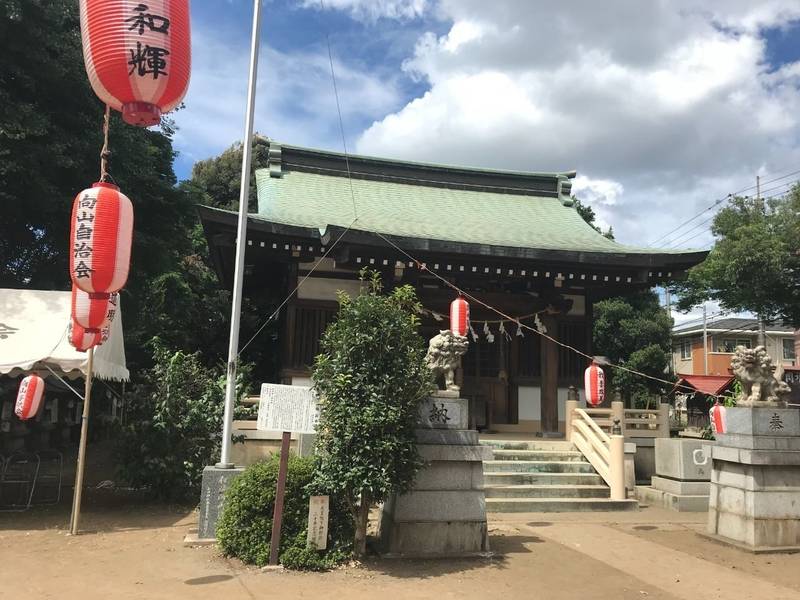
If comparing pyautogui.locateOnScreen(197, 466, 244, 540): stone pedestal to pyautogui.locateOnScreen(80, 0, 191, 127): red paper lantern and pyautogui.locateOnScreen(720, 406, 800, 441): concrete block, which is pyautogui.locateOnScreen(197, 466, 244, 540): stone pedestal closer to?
pyautogui.locateOnScreen(80, 0, 191, 127): red paper lantern

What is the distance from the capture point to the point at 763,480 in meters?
7.55

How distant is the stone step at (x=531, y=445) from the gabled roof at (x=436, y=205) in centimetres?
387

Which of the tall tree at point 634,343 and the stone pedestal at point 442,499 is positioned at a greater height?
the tall tree at point 634,343

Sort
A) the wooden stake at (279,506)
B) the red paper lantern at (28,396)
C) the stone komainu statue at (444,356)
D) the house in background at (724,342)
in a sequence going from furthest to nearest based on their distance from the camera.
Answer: the house in background at (724,342), the red paper lantern at (28,396), the stone komainu statue at (444,356), the wooden stake at (279,506)

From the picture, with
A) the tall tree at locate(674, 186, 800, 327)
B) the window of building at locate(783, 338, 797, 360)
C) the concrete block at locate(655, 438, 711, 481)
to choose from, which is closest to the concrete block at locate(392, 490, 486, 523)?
the concrete block at locate(655, 438, 711, 481)

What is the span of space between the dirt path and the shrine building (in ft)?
18.0

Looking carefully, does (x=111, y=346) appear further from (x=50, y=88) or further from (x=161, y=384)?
(x=50, y=88)

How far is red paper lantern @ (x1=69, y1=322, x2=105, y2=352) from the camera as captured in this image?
25.3 ft

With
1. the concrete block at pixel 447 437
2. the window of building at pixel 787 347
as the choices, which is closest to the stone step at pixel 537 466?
the concrete block at pixel 447 437

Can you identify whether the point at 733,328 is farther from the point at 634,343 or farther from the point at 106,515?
the point at 106,515

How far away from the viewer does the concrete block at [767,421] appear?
7.61m

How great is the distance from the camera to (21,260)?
15.6m

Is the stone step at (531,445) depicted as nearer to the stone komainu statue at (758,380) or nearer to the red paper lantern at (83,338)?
the stone komainu statue at (758,380)

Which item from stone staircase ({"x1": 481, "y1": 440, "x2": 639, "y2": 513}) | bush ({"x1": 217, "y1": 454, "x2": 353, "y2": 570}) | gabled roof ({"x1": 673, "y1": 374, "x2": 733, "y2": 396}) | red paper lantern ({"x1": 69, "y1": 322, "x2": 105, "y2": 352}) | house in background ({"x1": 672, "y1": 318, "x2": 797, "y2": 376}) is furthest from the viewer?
house in background ({"x1": 672, "y1": 318, "x2": 797, "y2": 376})
